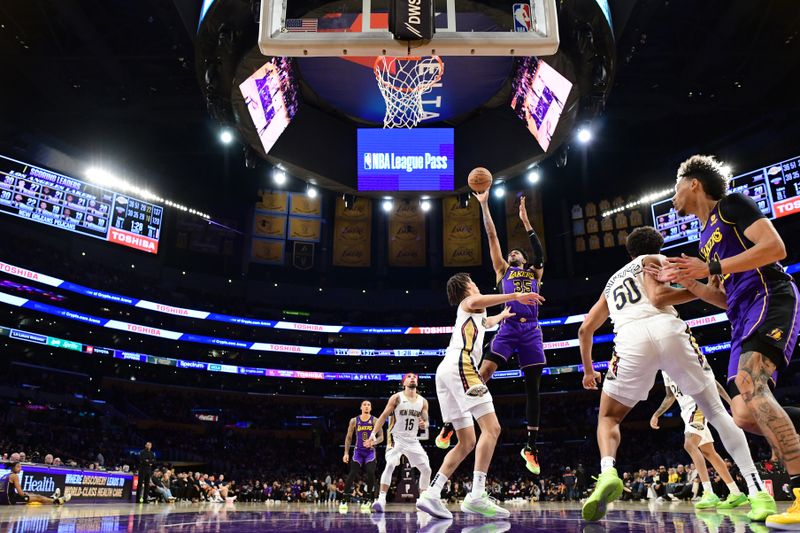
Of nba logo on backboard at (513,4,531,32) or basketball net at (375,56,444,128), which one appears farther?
basketball net at (375,56,444,128)

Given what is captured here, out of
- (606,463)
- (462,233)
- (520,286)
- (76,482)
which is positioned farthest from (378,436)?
(462,233)

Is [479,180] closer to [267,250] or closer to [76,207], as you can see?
[76,207]

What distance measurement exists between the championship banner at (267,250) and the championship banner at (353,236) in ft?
11.4

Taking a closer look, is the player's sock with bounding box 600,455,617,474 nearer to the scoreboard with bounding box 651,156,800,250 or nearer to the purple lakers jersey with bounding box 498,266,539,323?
the purple lakers jersey with bounding box 498,266,539,323

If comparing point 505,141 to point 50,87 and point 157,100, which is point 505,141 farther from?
point 50,87

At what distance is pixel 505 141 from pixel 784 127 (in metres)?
19.1

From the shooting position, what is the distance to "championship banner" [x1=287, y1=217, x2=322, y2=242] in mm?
35188

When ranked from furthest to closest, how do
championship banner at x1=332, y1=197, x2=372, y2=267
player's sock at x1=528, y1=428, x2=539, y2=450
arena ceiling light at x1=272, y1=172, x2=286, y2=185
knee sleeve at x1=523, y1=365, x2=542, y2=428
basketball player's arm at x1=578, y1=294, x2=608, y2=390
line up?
1. championship banner at x1=332, y1=197, x2=372, y2=267
2. arena ceiling light at x1=272, y1=172, x2=286, y2=185
3. knee sleeve at x1=523, y1=365, x2=542, y2=428
4. player's sock at x1=528, y1=428, x2=539, y2=450
5. basketball player's arm at x1=578, y1=294, x2=608, y2=390

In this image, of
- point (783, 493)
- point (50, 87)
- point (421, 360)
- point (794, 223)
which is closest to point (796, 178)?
point (794, 223)

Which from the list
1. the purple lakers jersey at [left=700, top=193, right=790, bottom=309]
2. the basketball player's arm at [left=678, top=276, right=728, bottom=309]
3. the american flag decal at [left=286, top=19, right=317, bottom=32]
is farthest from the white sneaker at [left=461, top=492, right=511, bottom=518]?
the american flag decal at [left=286, top=19, right=317, bottom=32]

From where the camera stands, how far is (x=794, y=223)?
2911 cm

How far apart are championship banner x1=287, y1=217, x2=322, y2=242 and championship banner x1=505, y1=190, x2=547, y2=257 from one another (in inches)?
456

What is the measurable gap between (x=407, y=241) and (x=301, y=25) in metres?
29.1

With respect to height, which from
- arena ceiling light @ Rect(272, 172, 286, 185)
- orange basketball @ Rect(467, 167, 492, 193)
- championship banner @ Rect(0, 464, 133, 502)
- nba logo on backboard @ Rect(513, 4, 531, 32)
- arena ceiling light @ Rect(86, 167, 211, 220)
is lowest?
championship banner @ Rect(0, 464, 133, 502)
